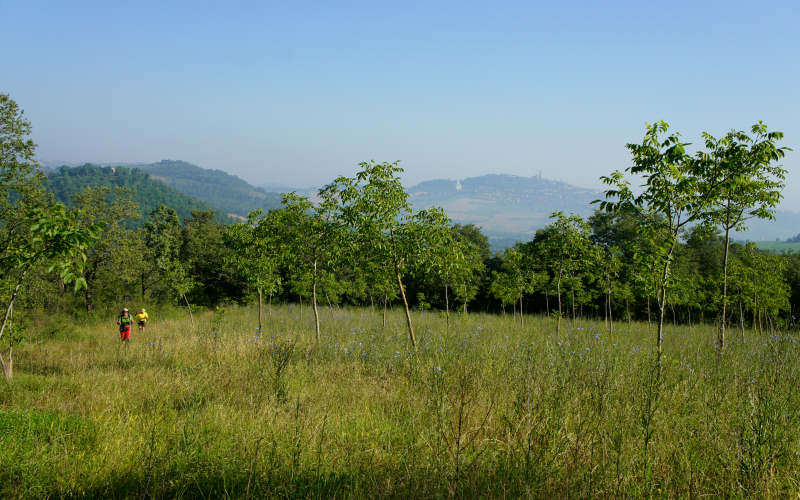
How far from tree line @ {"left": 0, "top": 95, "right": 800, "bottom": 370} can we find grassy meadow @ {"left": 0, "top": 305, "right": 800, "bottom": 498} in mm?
1830

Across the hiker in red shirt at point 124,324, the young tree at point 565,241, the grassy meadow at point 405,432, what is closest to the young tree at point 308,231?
the grassy meadow at point 405,432

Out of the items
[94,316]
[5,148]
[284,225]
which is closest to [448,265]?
[284,225]

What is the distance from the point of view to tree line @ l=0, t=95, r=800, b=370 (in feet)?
21.2

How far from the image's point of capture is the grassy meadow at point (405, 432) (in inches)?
141

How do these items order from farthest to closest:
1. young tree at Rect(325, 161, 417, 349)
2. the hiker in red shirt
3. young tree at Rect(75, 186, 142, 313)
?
young tree at Rect(75, 186, 142, 313) → the hiker in red shirt → young tree at Rect(325, 161, 417, 349)

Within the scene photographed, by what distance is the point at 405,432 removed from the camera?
4.85 m

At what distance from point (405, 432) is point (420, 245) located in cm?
564

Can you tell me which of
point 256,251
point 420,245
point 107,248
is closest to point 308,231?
point 256,251

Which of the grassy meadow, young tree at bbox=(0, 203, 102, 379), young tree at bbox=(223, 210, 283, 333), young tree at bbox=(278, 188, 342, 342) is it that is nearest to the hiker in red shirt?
young tree at bbox=(223, 210, 283, 333)

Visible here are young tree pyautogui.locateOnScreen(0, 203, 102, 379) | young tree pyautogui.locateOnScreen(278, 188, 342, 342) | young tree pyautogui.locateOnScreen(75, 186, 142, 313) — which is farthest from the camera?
young tree pyautogui.locateOnScreen(75, 186, 142, 313)

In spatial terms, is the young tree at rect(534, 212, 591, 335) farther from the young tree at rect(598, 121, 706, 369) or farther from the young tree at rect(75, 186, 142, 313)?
the young tree at rect(75, 186, 142, 313)

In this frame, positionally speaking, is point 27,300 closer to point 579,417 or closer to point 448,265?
point 448,265

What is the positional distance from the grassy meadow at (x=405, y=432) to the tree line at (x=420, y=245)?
1.83 meters

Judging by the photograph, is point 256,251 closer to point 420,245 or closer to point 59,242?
point 420,245
